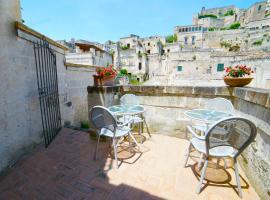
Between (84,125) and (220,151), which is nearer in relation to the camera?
(220,151)

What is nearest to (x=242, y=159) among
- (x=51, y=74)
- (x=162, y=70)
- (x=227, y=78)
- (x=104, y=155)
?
(x=227, y=78)

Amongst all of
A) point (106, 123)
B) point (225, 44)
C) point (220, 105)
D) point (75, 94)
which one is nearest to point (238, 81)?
point (220, 105)

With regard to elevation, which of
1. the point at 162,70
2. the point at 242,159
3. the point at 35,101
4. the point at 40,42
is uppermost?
the point at 162,70

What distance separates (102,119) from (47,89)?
186 centimetres

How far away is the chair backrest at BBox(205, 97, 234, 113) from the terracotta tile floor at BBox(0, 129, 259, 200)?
1052 millimetres

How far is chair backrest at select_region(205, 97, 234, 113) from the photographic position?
8.11 feet

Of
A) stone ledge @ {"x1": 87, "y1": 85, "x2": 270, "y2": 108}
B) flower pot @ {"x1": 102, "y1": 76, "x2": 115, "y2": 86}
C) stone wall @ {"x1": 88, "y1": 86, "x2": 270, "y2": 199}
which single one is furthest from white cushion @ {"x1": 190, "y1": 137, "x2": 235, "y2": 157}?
flower pot @ {"x1": 102, "y1": 76, "x2": 115, "y2": 86}

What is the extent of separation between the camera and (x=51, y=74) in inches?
132

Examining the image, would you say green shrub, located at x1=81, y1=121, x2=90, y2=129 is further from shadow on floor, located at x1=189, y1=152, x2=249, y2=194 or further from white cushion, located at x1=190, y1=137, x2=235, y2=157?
white cushion, located at x1=190, y1=137, x2=235, y2=157

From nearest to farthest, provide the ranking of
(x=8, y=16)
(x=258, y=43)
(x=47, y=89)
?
(x=8, y=16)
(x=47, y=89)
(x=258, y=43)

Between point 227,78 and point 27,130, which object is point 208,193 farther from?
point 27,130

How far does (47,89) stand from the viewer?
3.10 metres

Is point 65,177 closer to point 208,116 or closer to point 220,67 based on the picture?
point 208,116

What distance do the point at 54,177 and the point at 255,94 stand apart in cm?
311
